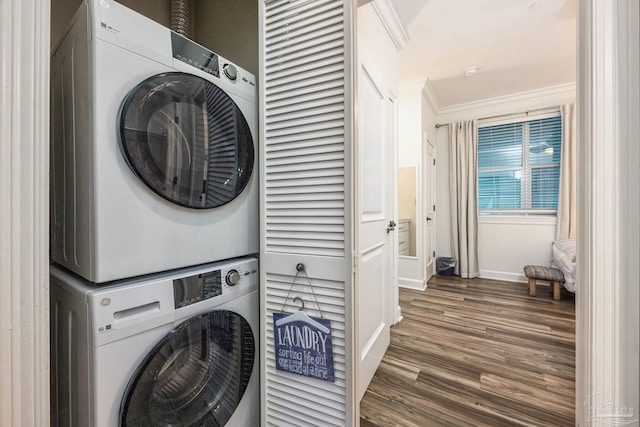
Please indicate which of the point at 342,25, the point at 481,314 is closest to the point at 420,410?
the point at 481,314

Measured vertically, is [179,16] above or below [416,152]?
above

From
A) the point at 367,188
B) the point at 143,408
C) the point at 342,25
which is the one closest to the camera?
the point at 143,408

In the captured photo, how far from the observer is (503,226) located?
3.67 m

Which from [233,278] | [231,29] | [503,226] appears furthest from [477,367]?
[503,226]

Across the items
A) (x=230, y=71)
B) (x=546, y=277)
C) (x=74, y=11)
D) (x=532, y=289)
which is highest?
(x=74, y=11)

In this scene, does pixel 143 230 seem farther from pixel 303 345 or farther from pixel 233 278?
pixel 303 345

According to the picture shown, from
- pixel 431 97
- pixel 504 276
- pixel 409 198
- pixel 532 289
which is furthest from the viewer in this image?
pixel 504 276

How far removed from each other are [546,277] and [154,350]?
3.71 m

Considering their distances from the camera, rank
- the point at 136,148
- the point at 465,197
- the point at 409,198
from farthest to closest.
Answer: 1. the point at 465,197
2. the point at 409,198
3. the point at 136,148

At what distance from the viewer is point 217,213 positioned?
0.99 metres

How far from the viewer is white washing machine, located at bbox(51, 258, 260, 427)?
0.68 meters

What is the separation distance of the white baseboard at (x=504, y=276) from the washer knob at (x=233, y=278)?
3922 mm
